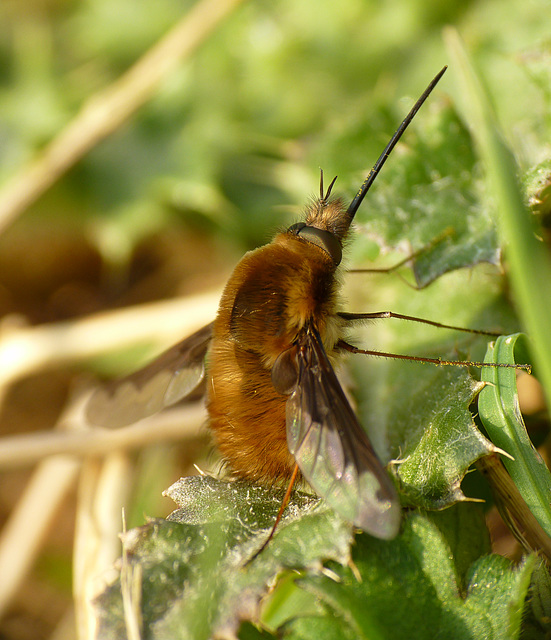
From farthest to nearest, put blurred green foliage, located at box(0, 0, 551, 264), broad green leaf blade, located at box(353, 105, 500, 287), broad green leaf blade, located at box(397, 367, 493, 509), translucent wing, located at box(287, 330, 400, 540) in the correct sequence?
blurred green foliage, located at box(0, 0, 551, 264) < broad green leaf blade, located at box(353, 105, 500, 287) < broad green leaf blade, located at box(397, 367, 493, 509) < translucent wing, located at box(287, 330, 400, 540)

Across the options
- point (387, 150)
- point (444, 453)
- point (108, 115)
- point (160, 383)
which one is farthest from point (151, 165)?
point (444, 453)

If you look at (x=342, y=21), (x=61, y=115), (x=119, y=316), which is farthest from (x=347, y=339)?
(x=61, y=115)

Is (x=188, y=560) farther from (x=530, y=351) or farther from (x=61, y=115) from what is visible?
(x=61, y=115)

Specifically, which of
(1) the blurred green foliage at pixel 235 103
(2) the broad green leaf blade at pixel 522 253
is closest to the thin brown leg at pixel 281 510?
(2) the broad green leaf blade at pixel 522 253

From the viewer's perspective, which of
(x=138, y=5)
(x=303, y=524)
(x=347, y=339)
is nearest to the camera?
(x=303, y=524)

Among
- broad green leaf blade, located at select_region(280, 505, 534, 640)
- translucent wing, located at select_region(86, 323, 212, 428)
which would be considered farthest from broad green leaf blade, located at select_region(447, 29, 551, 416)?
translucent wing, located at select_region(86, 323, 212, 428)

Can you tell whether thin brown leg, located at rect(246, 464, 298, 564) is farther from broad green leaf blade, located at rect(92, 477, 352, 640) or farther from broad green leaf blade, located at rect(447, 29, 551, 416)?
broad green leaf blade, located at rect(447, 29, 551, 416)

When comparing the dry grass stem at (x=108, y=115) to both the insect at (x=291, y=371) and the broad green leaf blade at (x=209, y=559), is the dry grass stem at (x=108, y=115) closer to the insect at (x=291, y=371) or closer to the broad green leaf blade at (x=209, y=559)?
the insect at (x=291, y=371)
